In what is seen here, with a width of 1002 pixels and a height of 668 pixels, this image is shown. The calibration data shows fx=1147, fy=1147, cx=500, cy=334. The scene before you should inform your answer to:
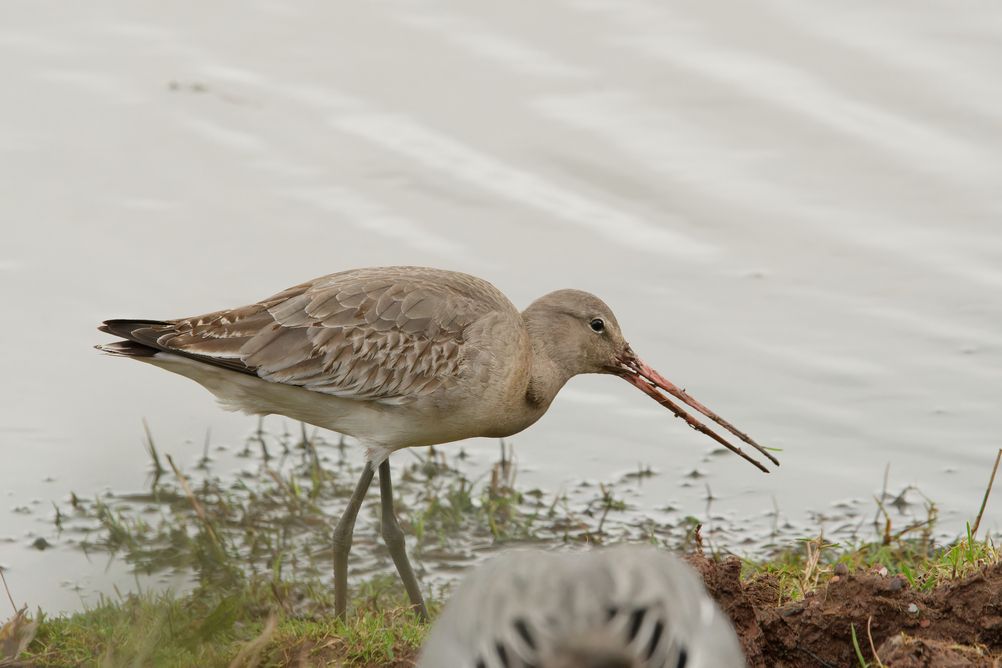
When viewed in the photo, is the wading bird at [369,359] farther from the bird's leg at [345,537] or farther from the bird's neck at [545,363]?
the bird's neck at [545,363]

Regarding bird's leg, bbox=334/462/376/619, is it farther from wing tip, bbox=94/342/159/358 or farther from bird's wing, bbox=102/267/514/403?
wing tip, bbox=94/342/159/358

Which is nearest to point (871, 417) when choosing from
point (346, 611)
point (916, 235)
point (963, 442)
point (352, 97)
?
point (963, 442)

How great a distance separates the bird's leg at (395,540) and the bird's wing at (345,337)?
0.46 m

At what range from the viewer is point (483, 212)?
8.60m

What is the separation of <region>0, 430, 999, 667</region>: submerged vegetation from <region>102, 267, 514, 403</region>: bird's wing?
2.31ft

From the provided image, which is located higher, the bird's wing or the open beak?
the bird's wing

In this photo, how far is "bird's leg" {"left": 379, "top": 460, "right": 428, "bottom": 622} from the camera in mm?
5219

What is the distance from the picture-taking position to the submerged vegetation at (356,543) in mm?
4148

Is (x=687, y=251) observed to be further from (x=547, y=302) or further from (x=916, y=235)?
(x=547, y=302)

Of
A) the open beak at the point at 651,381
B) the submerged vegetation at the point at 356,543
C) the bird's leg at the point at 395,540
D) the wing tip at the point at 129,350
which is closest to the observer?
the submerged vegetation at the point at 356,543

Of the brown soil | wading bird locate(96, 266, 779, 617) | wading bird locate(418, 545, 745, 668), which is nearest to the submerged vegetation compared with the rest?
the brown soil

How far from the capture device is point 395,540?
5.41 meters

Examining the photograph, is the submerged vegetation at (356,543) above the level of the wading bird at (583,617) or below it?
below

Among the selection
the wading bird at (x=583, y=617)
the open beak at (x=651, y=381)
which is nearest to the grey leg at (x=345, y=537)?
the open beak at (x=651, y=381)
